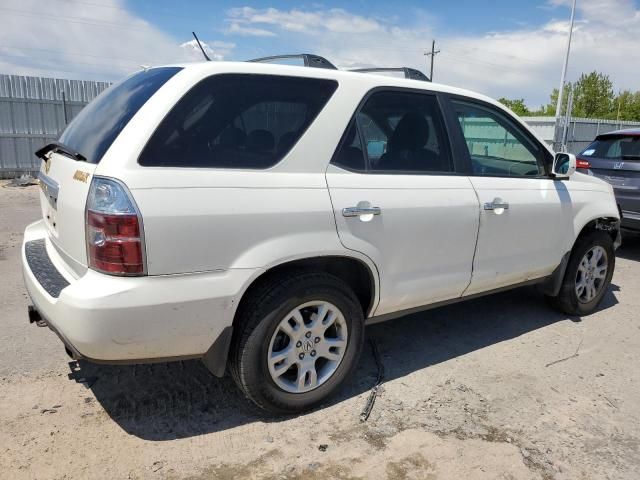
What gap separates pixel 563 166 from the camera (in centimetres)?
396

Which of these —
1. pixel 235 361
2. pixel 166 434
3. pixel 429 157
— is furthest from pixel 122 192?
pixel 429 157

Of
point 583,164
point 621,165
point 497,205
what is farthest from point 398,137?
point 583,164

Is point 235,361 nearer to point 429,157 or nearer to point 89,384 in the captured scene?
point 89,384

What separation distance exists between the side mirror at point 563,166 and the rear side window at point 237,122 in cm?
206

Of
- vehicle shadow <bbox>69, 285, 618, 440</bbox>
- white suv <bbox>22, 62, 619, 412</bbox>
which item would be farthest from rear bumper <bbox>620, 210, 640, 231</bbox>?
white suv <bbox>22, 62, 619, 412</bbox>

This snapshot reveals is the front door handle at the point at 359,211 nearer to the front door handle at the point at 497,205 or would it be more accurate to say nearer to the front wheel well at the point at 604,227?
the front door handle at the point at 497,205

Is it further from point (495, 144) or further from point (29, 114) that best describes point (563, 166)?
point (29, 114)

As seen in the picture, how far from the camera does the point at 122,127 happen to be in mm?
2445

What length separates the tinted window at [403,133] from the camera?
9.89ft

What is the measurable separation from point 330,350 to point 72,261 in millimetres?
1446

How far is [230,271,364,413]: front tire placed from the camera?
2631mm

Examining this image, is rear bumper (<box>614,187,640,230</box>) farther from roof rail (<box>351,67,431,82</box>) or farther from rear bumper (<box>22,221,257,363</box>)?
rear bumper (<box>22,221,257,363</box>)

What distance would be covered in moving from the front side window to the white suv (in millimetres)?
11

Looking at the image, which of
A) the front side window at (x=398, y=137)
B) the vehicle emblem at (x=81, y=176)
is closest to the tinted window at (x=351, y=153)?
the front side window at (x=398, y=137)
